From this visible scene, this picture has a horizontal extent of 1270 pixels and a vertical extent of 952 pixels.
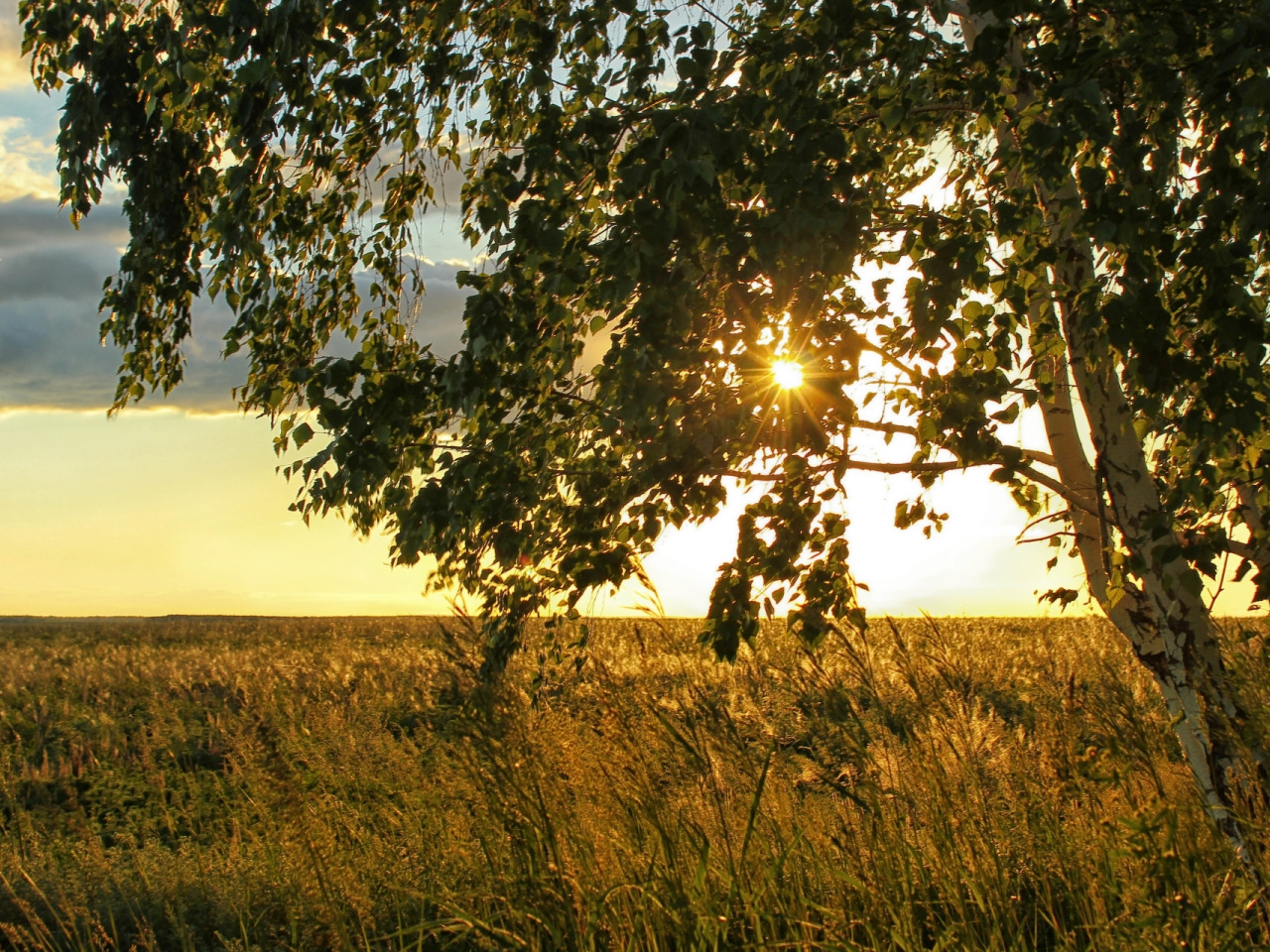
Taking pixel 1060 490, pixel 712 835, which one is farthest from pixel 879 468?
pixel 712 835

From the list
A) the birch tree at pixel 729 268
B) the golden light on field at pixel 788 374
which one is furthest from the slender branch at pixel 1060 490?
the golden light on field at pixel 788 374

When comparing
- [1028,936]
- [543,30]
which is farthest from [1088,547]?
[543,30]

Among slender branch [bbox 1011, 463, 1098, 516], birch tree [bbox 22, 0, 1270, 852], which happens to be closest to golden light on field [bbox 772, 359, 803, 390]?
birch tree [bbox 22, 0, 1270, 852]

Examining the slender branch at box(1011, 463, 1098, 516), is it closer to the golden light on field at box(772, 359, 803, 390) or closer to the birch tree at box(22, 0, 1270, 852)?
the birch tree at box(22, 0, 1270, 852)

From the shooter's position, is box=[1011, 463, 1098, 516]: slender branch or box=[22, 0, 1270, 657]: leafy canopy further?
box=[1011, 463, 1098, 516]: slender branch

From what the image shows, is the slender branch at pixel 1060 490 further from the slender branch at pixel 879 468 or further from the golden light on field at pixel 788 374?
the golden light on field at pixel 788 374

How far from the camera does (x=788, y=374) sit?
353 centimetres

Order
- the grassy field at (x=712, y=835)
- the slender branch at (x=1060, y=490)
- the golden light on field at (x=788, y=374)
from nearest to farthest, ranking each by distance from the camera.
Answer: the grassy field at (x=712, y=835)
the golden light on field at (x=788, y=374)
the slender branch at (x=1060, y=490)

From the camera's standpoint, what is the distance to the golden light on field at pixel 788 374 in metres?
3.46

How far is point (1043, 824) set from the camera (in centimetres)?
375

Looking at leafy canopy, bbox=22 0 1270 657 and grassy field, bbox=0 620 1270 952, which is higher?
leafy canopy, bbox=22 0 1270 657

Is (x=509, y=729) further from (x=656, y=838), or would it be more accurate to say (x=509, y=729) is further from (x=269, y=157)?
(x=269, y=157)

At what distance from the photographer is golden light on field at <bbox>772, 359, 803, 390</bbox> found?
3.46m

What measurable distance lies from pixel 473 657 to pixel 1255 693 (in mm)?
4008
